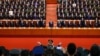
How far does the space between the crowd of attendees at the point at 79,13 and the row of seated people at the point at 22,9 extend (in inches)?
36.7

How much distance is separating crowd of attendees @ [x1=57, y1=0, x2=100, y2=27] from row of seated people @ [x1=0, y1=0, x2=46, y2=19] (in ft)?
3.05

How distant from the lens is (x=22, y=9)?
1318 cm

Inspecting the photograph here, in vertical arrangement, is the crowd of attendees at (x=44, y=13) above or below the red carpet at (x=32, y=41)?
above

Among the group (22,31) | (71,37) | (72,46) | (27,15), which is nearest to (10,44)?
(22,31)

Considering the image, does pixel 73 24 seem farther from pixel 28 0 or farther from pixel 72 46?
pixel 72 46

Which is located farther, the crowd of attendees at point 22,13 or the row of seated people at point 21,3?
the row of seated people at point 21,3

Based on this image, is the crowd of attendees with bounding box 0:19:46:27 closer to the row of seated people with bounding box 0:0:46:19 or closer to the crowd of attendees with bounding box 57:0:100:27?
the row of seated people with bounding box 0:0:46:19

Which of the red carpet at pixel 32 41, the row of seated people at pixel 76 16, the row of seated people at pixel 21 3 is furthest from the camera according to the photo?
the row of seated people at pixel 21 3

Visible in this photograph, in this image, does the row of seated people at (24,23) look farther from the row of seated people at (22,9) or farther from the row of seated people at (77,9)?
the row of seated people at (77,9)

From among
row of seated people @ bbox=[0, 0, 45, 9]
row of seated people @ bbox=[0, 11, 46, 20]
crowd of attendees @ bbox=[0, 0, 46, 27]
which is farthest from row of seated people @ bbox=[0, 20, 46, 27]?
row of seated people @ bbox=[0, 0, 45, 9]

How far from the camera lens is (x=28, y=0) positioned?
1385 cm

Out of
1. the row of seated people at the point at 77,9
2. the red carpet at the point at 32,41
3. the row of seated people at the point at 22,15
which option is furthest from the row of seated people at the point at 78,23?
the row of seated people at the point at 22,15

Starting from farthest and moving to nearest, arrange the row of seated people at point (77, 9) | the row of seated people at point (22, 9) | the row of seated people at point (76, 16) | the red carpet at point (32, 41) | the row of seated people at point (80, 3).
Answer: the row of seated people at point (80, 3) → the row of seated people at point (22, 9) → the row of seated people at point (77, 9) → the row of seated people at point (76, 16) → the red carpet at point (32, 41)

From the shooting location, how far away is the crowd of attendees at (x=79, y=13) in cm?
1238
